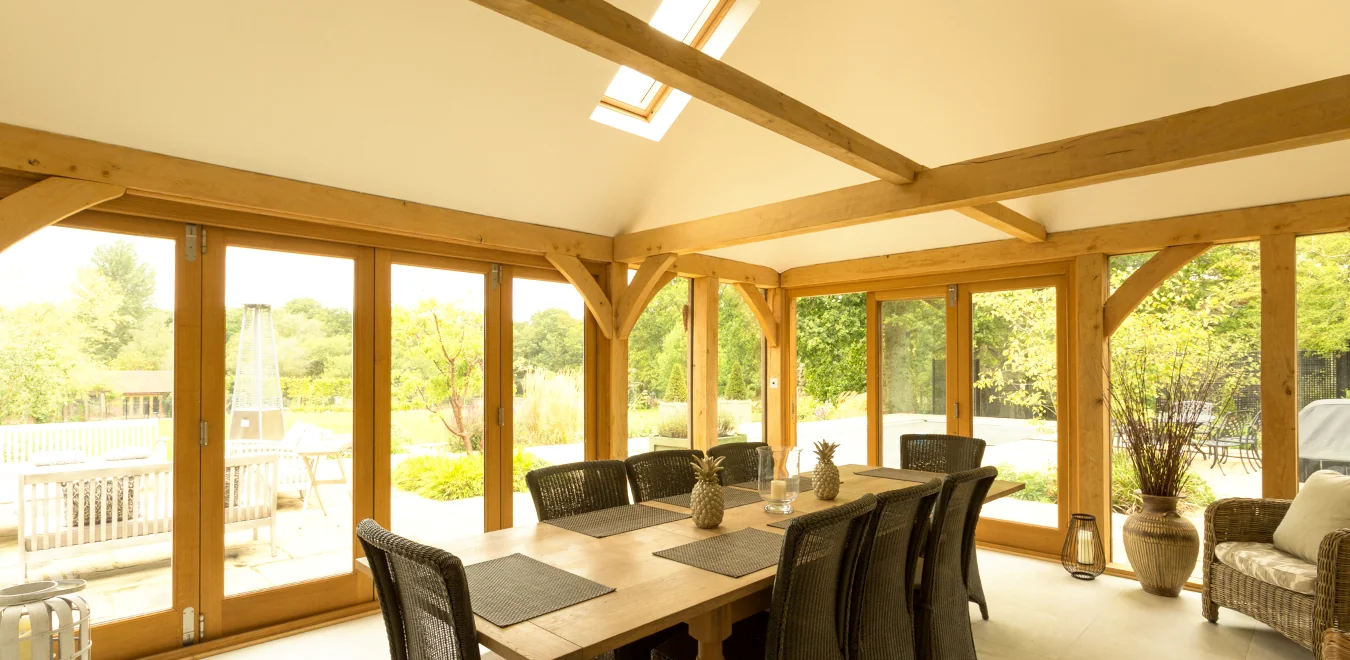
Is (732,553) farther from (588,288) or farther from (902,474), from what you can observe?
(588,288)

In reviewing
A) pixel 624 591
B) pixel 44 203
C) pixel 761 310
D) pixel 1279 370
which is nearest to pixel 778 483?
pixel 624 591

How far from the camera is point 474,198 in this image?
415 centimetres

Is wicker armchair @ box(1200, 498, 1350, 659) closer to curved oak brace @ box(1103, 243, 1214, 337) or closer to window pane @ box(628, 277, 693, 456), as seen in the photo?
curved oak brace @ box(1103, 243, 1214, 337)

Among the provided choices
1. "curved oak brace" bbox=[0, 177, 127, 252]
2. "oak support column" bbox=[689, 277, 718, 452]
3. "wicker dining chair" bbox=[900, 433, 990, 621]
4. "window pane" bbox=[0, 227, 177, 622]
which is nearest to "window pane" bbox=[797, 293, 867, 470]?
"oak support column" bbox=[689, 277, 718, 452]

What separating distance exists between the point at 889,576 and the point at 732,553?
2.09ft

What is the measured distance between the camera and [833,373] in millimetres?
6777

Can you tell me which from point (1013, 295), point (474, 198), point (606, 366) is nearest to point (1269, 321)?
point (1013, 295)

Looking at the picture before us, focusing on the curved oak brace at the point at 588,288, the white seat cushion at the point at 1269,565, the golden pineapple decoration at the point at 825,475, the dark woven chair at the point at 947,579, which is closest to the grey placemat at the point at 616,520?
the golden pineapple decoration at the point at 825,475

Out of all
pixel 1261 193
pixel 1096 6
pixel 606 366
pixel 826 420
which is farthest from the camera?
pixel 826 420

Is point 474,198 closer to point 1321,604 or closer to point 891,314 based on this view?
point 891,314

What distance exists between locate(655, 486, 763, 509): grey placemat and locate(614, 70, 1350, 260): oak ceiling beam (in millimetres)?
1558

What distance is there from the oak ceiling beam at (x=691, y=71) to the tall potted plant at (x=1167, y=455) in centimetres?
243

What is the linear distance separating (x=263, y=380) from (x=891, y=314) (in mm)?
4796

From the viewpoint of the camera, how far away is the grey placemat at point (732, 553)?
2.20 metres
